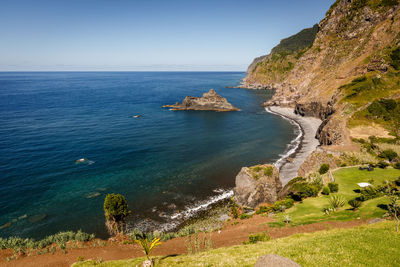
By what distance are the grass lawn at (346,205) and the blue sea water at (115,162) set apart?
16936 mm

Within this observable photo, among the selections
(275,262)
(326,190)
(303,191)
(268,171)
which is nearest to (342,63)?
(268,171)

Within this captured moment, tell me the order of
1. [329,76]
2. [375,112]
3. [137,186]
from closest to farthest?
[137,186] < [375,112] < [329,76]

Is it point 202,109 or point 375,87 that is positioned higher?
point 375,87

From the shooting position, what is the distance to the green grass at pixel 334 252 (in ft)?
39.8

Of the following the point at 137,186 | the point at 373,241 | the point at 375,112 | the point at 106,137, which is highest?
the point at 375,112

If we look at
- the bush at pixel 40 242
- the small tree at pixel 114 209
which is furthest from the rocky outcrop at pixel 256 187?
the bush at pixel 40 242

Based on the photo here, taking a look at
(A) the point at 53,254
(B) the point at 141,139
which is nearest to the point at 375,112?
(B) the point at 141,139

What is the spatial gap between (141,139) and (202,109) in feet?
195

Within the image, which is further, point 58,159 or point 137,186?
point 58,159

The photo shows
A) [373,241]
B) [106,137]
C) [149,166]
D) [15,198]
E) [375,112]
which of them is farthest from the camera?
[106,137]

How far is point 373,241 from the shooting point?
13.9 metres

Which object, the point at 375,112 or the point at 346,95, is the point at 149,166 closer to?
the point at 375,112

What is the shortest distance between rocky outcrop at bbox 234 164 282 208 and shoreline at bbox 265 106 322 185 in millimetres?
8228

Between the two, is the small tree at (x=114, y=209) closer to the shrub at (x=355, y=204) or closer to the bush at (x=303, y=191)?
the bush at (x=303, y=191)
